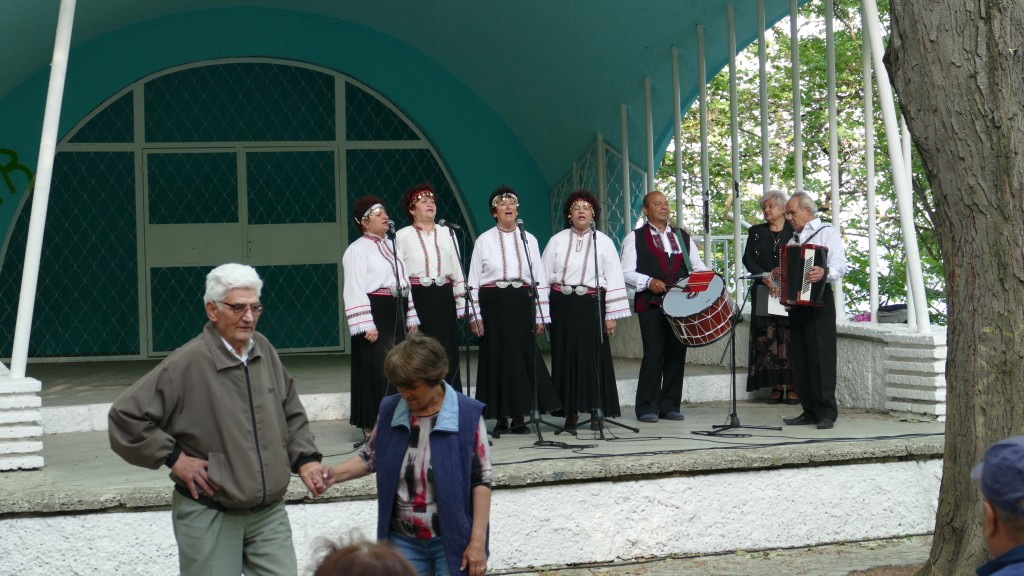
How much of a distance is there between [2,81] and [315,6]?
301 cm

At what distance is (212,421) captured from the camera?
3756 mm

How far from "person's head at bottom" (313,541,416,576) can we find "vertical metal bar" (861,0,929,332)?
19.8 ft

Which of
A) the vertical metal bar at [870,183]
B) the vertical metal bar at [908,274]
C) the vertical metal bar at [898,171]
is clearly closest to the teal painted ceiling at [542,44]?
the vertical metal bar at [870,183]

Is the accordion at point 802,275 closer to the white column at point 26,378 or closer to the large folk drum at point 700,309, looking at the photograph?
the large folk drum at point 700,309

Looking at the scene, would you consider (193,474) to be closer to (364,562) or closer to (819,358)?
(364,562)

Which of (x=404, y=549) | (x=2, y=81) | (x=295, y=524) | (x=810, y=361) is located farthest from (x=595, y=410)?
(x=2, y=81)

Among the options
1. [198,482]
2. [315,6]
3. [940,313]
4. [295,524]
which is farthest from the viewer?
[940,313]

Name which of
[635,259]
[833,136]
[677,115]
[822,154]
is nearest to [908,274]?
[833,136]

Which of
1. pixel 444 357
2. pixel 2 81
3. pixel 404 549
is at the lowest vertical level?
pixel 404 549

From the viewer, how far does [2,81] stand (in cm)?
1106

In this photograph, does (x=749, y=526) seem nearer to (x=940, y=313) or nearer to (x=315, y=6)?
(x=315, y=6)

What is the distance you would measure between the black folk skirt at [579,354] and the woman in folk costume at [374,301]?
0.94 meters

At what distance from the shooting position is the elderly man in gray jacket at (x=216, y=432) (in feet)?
12.1

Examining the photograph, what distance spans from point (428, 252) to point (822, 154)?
48.9 ft
